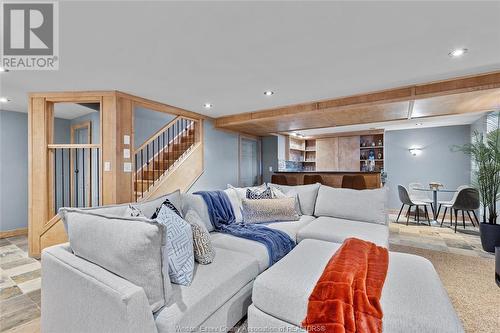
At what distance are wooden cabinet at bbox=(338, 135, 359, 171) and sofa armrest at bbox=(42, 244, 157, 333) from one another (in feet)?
23.6

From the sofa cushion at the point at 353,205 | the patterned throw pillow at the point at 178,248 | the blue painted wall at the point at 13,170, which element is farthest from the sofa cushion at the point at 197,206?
the blue painted wall at the point at 13,170

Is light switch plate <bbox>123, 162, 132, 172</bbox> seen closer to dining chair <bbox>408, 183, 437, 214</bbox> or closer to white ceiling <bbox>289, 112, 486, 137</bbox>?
white ceiling <bbox>289, 112, 486, 137</bbox>

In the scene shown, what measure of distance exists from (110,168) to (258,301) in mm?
2726

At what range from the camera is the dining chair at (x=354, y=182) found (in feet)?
15.3

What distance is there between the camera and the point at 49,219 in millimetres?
3316

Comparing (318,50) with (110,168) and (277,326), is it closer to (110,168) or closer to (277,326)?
(277,326)

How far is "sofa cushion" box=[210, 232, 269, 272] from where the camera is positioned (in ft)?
6.57

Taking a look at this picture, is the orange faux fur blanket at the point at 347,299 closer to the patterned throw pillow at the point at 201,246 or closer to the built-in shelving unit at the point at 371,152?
the patterned throw pillow at the point at 201,246

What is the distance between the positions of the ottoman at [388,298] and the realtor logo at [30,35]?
7.69 feet

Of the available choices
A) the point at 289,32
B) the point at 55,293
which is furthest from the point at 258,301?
the point at 289,32

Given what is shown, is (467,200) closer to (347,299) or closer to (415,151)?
(415,151)

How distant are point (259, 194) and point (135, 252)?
209cm

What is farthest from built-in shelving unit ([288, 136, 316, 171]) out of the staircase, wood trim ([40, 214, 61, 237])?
wood trim ([40, 214, 61, 237])

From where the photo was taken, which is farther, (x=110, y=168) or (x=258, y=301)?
(x=110, y=168)
